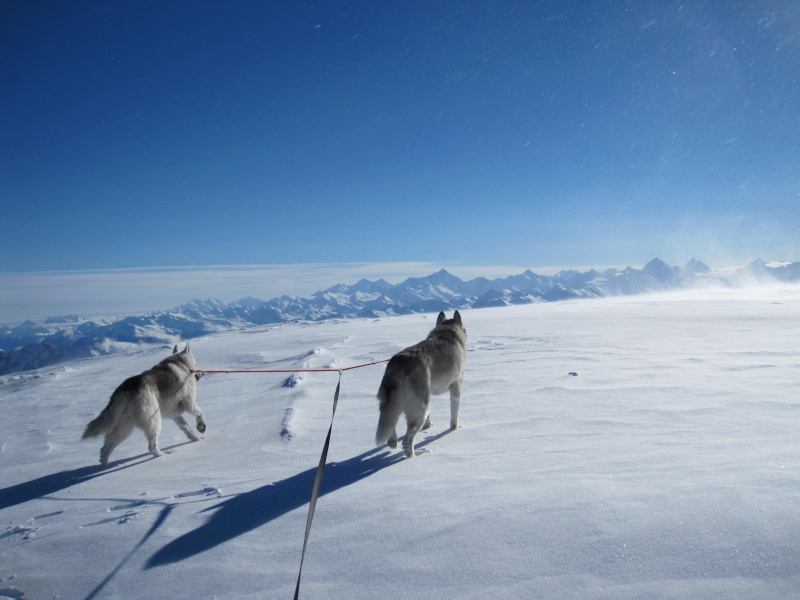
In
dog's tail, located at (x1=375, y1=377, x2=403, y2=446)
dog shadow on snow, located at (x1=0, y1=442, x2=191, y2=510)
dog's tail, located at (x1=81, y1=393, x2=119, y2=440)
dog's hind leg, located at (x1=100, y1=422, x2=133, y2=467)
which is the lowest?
dog shadow on snow, located at (x1=0, y1=442, x2=191, y2=510)

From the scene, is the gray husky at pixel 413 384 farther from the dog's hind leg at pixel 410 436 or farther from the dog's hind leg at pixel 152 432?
the dog's hind leg at pixel 152 432

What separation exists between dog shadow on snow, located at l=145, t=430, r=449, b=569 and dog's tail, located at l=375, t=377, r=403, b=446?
0.41 metres

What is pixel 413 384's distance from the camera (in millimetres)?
5316

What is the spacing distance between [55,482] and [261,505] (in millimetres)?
3538

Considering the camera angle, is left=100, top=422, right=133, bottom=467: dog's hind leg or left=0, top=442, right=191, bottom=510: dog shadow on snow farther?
left=100, top=422, right=133, bottom=467: dog's hind leg

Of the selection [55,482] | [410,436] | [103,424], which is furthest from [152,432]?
[410,436]

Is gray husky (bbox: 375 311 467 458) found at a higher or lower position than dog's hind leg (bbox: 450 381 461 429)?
higher

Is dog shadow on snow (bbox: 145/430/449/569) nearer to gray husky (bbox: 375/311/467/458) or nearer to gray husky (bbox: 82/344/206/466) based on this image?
gray husky (bbox: 375/311/467/458)

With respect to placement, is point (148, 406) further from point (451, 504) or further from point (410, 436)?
point (451, 504)

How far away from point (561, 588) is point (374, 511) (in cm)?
165

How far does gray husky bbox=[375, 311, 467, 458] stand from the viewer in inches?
200

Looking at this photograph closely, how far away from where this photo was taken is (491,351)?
1603 centimetres

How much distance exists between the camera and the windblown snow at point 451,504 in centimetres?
256

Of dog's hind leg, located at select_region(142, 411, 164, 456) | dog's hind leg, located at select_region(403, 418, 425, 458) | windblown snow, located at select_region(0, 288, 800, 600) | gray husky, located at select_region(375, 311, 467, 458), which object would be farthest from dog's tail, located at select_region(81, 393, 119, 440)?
dog's hind leg, located at select_region(403, 418, 425, 458)
